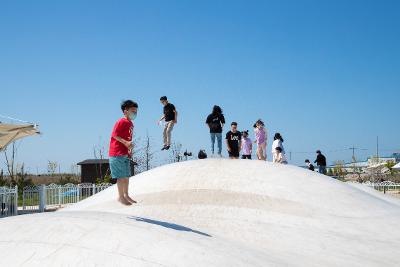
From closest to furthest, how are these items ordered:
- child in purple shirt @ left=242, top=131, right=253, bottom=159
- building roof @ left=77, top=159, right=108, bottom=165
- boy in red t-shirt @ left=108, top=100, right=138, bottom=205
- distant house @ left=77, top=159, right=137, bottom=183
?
boy in red t-shirt @ left=108, top=100, right=138, bottom=205, child in purple shirt @ left=242, top=131, right=253, bottom=159, building roof @ left=77, top=159, right=108, bottom=165, distant house @ left=77, top=159, right=137, bottom=183

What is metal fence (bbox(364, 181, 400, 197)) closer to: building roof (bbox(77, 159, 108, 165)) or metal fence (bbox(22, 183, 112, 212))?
metal fence (bbox(22, 183, 112, 212))

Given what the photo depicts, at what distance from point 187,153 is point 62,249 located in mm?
12095

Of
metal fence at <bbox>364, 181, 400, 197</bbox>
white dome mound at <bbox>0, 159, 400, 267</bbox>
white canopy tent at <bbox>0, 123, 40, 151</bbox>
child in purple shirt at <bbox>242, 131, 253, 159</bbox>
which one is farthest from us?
metal fence at <bbox>364, 181, 400, 197</bbox>

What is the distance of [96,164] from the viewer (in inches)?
1407

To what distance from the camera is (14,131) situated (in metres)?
11.9

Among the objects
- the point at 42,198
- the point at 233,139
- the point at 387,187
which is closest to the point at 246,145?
the point at 233,139

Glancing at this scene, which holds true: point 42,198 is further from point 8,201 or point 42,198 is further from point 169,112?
point 169,112

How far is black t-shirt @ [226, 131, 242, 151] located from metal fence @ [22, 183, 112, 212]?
1131 centimetres

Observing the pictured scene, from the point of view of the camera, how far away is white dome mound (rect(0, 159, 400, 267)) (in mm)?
4707

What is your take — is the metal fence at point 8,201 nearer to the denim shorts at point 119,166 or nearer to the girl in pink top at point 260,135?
the girl in pink top at point 260,135

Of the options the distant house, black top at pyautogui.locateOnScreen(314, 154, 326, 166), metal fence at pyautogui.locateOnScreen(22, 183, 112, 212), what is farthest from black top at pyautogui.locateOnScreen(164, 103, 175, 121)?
the distant house

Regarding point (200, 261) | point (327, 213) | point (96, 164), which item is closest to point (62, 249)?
point (200, 261)

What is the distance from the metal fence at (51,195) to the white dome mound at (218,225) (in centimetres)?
1030

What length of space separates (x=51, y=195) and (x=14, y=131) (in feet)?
37.7
